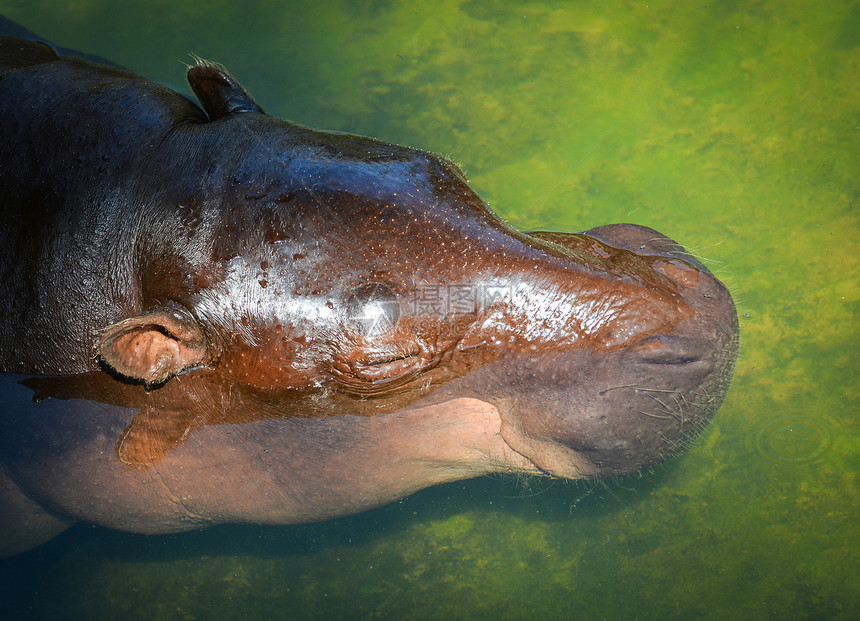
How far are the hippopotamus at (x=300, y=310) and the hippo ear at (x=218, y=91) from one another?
18 millimetres

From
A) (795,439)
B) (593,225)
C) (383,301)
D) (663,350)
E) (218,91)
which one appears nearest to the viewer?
(383,301)

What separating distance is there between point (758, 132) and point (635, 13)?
1.92 metres

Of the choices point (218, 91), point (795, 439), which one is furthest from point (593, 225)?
point (218, 91)

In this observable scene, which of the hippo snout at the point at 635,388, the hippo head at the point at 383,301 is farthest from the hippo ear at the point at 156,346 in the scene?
the hippo snout at the point at 635,388

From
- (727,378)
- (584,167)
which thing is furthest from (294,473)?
(584,167)

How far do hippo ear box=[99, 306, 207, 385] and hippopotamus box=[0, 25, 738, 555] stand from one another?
10 mm

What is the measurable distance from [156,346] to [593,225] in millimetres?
3900

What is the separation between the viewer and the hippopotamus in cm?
266

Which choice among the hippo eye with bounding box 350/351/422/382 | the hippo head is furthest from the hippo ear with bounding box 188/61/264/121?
the hippo eye with bounding box 350/351/422/382

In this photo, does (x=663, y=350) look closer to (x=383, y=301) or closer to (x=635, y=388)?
(x=635, y=388)

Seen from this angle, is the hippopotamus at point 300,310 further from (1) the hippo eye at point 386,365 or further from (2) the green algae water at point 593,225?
(2) the green algae water at point 593,225

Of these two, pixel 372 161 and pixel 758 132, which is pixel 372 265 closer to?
pixel 372 161

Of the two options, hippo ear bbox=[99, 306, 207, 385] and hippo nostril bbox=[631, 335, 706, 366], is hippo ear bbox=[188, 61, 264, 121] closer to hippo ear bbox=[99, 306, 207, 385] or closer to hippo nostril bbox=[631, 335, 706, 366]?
hippo ear bbox=[99, 306, 207, 385]

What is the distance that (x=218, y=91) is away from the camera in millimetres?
3182
